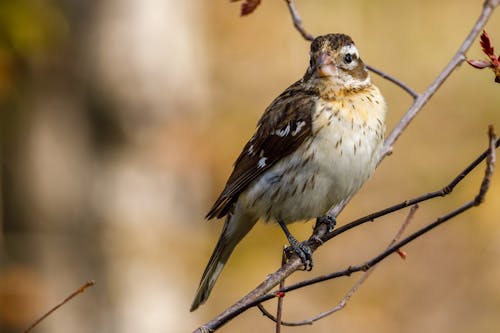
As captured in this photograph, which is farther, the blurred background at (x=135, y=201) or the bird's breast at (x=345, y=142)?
the blurred background at (x=135, y=201)

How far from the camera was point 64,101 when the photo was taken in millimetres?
7484

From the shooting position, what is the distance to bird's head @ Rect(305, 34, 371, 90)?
459cm

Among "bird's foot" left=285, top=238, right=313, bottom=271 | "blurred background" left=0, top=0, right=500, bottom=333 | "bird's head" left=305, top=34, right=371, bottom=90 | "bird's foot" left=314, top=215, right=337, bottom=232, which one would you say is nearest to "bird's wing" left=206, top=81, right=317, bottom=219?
"bird's head" left=305, top=34, right=371, bottom=90

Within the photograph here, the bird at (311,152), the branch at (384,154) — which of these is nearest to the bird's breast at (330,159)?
the bird at (311,152)

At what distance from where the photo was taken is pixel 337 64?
15.3 feet

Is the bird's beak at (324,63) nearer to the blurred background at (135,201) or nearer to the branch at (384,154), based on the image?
the branch at (384,154)

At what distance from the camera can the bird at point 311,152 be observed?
451cm

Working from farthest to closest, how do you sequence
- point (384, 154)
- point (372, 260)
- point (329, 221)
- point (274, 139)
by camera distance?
point (274, 139)
point (329, 221)
point (384, 154)
point (372, 260)

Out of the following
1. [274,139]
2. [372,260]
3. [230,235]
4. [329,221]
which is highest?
[274,139]

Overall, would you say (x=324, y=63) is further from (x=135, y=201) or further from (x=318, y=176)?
(x=135, y=201)

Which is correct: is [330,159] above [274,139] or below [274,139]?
below

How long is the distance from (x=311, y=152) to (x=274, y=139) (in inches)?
13.2

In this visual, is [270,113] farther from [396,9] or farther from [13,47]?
[396,9]

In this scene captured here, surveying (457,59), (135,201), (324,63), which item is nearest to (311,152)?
(324,63)
